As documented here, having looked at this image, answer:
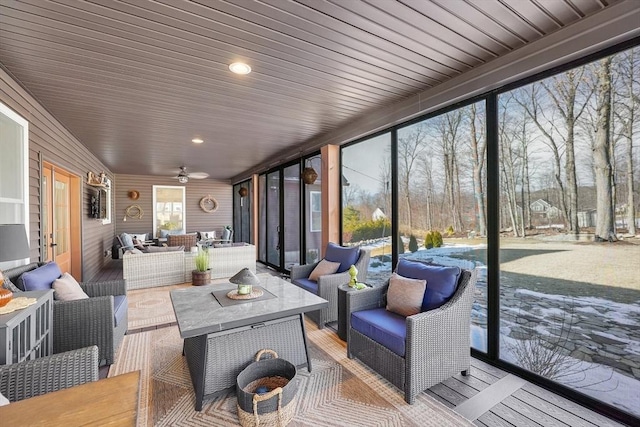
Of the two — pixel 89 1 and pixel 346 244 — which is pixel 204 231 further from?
pixel 89 1

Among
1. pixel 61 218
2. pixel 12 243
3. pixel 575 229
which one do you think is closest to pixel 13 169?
pixel 12 243

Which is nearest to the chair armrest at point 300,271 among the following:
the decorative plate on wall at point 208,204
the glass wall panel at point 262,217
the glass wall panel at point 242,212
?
the glass wall panel at point 262,217

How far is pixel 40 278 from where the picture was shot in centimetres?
255

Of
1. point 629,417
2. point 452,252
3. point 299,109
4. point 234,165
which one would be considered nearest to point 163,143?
point 234,165

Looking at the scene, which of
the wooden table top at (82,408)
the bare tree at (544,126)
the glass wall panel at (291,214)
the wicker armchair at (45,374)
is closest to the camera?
the wooden table top at (82,408)

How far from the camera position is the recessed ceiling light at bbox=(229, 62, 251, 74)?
2592 millimetres

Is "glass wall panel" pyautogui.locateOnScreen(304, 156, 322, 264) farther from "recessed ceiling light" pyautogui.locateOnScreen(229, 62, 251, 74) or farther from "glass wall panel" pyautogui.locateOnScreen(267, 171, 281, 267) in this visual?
"recessed ceiling light" pyautogui.locateOnScreen(229, 62, 251, 74)

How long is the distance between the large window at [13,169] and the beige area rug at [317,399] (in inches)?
68.7

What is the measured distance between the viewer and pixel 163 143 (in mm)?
5422

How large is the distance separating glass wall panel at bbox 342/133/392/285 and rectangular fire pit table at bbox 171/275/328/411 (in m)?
1.80

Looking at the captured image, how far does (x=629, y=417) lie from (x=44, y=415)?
3148 millimetres

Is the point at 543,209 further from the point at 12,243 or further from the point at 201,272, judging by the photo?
the point at 201,272

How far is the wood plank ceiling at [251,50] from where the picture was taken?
75.3 inches

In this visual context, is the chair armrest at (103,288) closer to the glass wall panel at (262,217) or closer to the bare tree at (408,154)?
the bare tree at (408,154)
